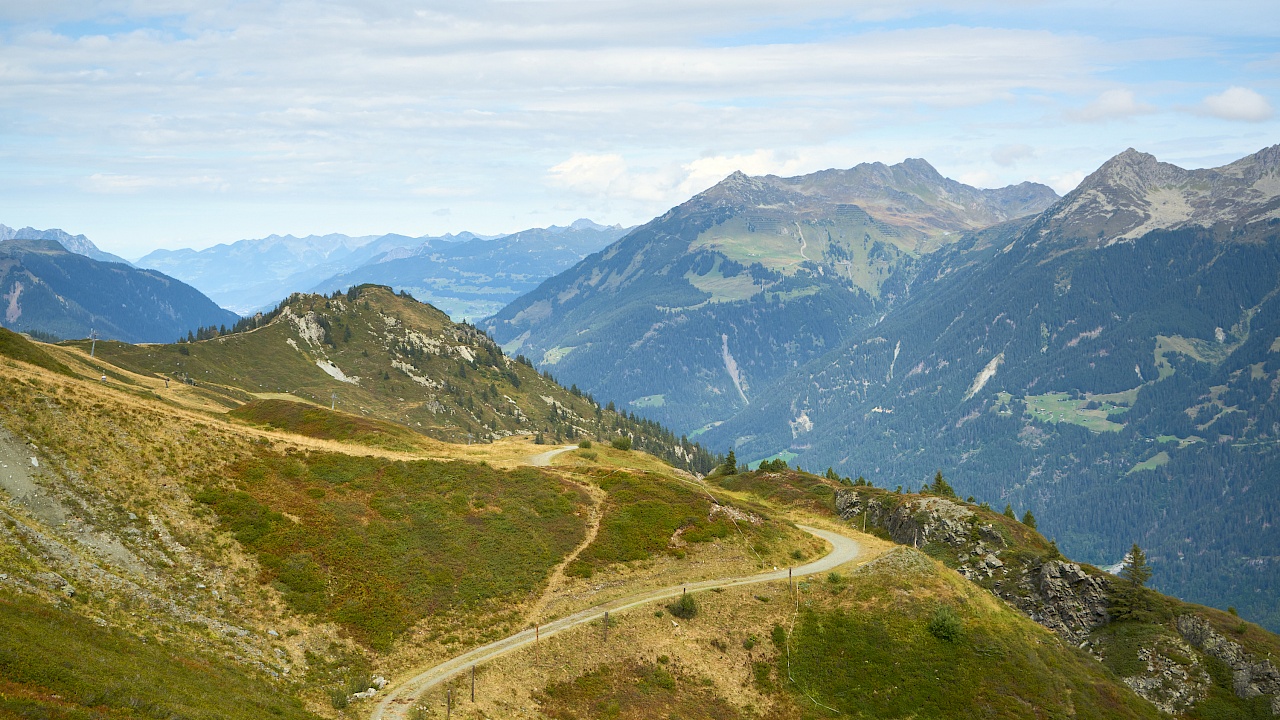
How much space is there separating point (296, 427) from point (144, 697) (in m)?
81.4

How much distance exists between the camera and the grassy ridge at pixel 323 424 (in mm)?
108625

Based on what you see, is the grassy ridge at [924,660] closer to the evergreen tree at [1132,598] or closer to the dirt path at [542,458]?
the evergreen tree at [1132,598]

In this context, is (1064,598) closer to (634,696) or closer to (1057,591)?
(1057,591)

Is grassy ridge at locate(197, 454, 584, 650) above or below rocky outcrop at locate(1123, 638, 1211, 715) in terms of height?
above

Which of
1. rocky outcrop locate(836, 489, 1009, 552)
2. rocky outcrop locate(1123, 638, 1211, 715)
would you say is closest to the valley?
rocky outcrop locate(1123, 638, 1211, 715)

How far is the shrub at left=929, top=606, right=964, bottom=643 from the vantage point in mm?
76375

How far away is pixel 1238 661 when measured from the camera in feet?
315

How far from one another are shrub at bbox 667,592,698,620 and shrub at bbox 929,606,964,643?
2335cm

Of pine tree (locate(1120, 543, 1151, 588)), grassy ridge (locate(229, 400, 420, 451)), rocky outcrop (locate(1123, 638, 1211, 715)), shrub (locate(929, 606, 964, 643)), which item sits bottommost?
rocky outcrop (locate(1123, 638, 1211, 715))

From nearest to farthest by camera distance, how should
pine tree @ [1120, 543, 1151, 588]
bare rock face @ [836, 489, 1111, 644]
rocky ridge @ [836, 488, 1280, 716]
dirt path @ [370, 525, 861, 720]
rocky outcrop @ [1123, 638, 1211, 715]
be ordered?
dirt path @ [370, 525, 861, 720] → rocky outcrop @ [1123, 638, 1211, 715] → rocky ridge @ [836, 488, 1280, 716] → bare rock face @ [836, 489, 1111, 644] → pine tree @ [1120, 543, 1151, 588]

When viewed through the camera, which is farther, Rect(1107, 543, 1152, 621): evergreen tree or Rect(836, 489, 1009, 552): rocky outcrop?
Rect(836, 489, 1009, 552): rocky outcrop

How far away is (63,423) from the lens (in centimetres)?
6800

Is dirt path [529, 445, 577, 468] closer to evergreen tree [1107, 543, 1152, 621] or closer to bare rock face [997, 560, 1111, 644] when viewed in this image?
bare rock face [997, 560, 1111, 644]

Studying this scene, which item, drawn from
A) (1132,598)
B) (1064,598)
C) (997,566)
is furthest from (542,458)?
(1132,598)
